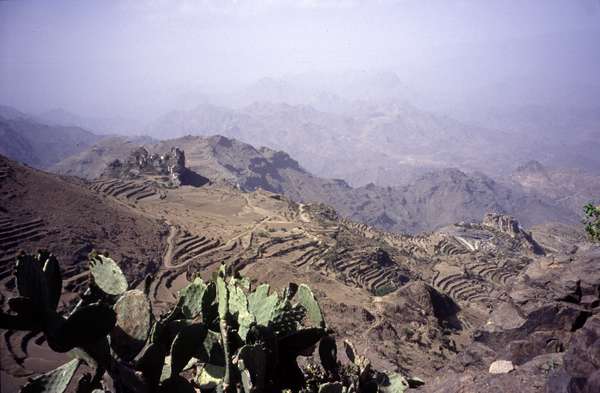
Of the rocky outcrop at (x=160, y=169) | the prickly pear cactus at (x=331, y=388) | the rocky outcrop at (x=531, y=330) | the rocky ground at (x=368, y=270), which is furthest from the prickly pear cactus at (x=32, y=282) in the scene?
the rocky outcrop at (x=160, y=169)

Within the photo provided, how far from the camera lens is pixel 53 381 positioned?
285cm

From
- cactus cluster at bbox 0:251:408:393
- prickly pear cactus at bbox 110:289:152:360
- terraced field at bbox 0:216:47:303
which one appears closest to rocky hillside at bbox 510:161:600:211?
terraced field at bbox 0:216:47:303

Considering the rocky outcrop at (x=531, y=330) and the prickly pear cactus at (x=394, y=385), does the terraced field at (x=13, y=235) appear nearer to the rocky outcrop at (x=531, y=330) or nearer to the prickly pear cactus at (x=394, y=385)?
the rocky outcrop at (x=531, y=330)

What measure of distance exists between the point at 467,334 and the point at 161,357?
70.4ft

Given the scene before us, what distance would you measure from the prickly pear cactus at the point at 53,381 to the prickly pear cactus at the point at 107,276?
0.68 metres

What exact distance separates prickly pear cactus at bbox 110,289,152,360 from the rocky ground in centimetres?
376

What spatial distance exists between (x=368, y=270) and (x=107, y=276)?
98.7ft

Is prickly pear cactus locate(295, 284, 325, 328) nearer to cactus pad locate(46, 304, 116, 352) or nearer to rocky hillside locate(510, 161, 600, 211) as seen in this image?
cactus pad locate(46, 304, 116, 352)

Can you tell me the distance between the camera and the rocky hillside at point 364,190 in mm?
117625

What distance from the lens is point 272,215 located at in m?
43.7

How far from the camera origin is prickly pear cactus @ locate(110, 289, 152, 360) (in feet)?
10.3

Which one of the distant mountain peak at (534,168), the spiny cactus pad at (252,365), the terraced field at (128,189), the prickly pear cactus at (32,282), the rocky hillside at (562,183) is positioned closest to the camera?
the prickly pear cactus at (32,282)

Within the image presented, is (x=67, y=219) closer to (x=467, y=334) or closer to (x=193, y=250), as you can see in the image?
(x=193, y=250)

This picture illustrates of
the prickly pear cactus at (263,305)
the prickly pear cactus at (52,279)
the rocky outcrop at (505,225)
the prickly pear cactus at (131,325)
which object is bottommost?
the rocky outcrop at (505,225)
